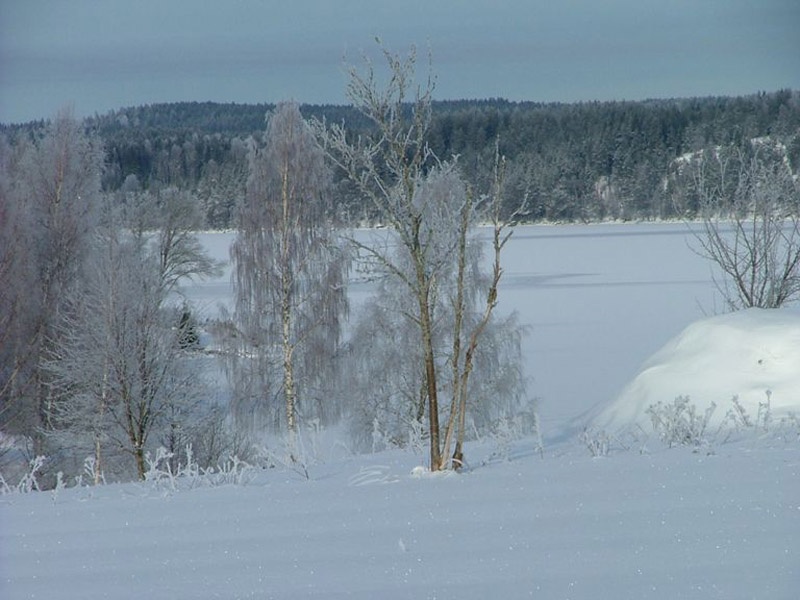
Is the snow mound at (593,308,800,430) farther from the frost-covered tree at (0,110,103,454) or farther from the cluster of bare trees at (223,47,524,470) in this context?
the frost-covered tree at (0,110,103,454)

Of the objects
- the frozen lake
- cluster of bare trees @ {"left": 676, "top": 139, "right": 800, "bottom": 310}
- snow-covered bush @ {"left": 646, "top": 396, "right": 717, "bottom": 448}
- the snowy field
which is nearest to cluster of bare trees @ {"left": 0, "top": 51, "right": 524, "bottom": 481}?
the frozen lake

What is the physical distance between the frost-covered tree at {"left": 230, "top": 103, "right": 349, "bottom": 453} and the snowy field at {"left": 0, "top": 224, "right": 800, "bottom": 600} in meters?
11.1

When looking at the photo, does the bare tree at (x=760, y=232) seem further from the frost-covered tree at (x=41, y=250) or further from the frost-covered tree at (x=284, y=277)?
the frost-covered tree at (x=41, y=250)

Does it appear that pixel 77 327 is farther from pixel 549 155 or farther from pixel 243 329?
pixel 549 155

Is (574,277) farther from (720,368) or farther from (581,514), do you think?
(581,514)

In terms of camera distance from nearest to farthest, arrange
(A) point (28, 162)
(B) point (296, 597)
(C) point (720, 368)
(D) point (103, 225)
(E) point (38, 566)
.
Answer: (B) point (296, 597) < (E) point (38, 566) < (C) point (720, 368) < (A) point (28, 162) < (D) point (103, 225)

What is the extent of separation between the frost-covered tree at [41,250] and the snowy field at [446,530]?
11.2 metres

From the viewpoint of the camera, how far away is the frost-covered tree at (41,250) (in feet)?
52.4

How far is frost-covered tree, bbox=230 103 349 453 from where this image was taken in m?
17.3

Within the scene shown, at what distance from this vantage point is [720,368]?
8266mm

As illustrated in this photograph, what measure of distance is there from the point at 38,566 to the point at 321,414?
46.3 ft

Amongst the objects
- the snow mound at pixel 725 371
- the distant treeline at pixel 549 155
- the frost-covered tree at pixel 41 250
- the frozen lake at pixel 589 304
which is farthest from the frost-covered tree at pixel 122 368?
the distant treeline at pixel 549 155

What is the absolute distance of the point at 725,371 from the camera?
8.20 metres

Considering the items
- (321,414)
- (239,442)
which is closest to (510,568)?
(239,442)
